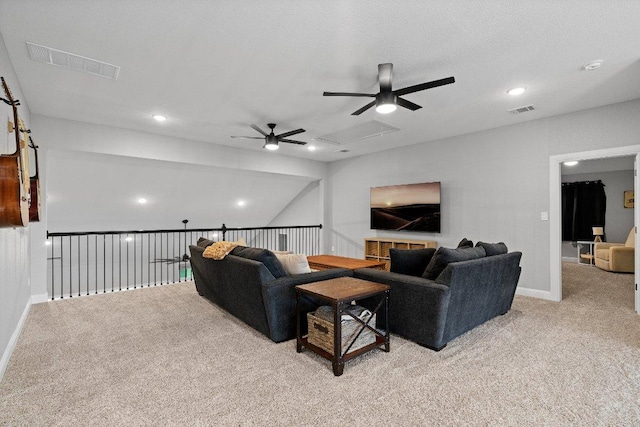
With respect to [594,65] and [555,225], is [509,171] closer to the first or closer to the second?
[555,225]

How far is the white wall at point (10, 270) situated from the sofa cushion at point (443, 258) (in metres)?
3.40

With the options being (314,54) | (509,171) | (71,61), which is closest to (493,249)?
(509,171)

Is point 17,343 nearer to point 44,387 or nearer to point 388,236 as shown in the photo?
point 44,387

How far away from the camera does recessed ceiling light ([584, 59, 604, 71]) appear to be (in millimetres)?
2880

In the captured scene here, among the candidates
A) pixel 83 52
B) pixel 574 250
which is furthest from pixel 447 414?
pixel 574 250

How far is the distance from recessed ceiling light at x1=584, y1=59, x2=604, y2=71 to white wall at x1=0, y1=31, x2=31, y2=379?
191 inches

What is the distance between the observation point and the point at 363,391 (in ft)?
6.91

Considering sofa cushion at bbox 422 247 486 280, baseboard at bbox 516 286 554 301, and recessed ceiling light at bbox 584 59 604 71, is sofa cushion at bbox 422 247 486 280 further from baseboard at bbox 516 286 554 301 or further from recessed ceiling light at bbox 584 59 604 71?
baseboard at bbox 516 286 554 301

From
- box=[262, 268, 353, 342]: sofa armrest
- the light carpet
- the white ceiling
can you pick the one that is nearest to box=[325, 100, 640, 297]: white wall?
the white ceiling

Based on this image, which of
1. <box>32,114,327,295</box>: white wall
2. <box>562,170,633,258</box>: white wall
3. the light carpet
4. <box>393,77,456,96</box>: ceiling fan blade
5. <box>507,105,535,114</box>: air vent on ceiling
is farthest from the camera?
<box>562,170,633,258</box>: white wall

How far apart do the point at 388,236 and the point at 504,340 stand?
371 cm

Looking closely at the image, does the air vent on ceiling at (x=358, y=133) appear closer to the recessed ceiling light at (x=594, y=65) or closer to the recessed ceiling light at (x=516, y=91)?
the recessed ceiling light at (x=516, y=91)

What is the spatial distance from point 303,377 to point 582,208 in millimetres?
8825

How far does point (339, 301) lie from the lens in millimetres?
2316
